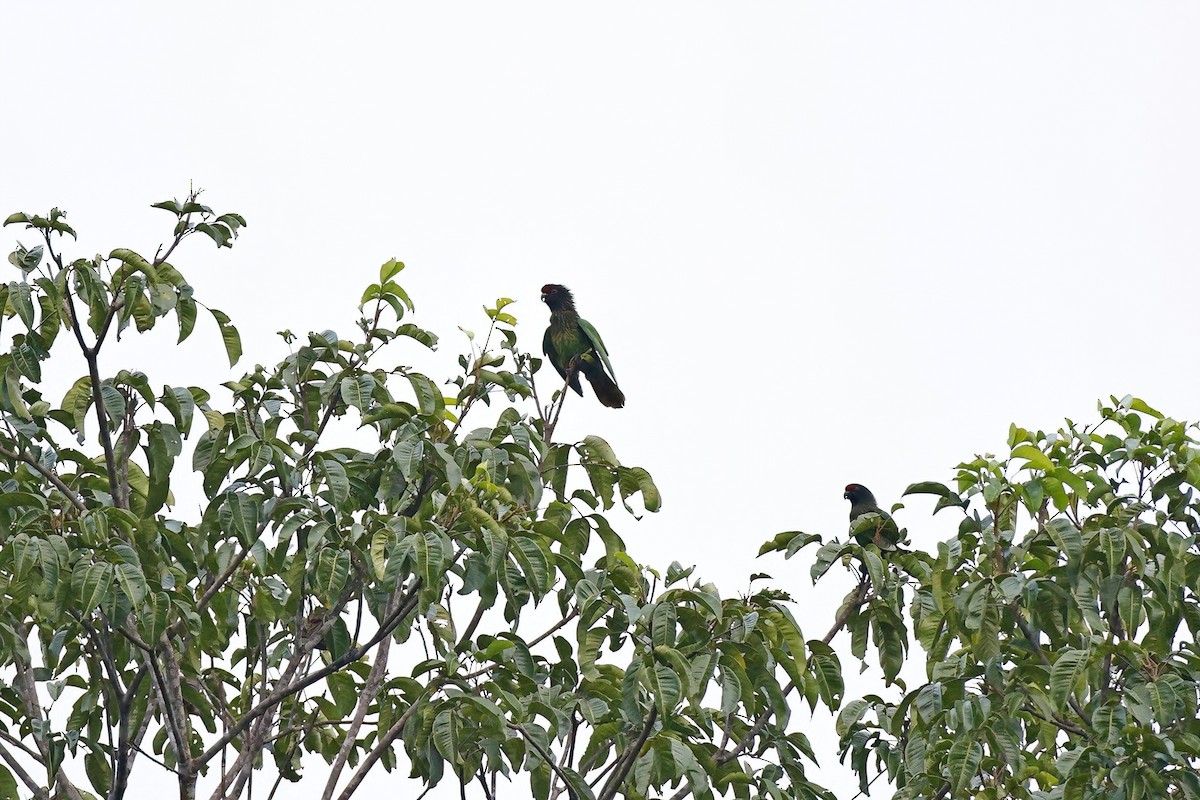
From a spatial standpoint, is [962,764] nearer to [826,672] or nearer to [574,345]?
[826,672]

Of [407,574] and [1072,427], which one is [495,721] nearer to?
[407,574]

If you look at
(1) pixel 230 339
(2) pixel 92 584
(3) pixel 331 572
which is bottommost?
(2) pixel 92 584

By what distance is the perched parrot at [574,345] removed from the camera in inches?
288

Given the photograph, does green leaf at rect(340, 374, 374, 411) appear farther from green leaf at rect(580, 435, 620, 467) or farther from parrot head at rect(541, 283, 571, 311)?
parrot head at rect(541, 283, 571, 311)

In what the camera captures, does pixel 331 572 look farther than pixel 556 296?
No

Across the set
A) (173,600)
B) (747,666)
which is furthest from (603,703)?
(173,600)

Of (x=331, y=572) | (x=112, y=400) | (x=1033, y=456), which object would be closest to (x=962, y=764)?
(x=1033, y=456)

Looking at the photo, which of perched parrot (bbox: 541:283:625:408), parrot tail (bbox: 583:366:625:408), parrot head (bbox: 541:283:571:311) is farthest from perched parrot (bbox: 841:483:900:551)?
parrot head (bbox: 541:283:571:311)

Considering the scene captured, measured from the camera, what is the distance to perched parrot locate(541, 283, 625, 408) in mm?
7328

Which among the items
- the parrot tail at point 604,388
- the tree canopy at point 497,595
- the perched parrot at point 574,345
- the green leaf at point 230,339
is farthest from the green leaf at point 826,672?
the parrot tail at point 604,388

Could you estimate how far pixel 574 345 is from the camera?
7586mm

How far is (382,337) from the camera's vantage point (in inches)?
181

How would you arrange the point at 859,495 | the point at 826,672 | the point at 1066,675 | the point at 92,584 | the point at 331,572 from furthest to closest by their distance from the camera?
1. the point at 859,495
2. the point at 826,672
3. the point at 1066,675
4. the point at 331,572
5. the point at 92,584

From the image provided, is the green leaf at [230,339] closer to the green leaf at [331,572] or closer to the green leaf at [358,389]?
the green leaf at [358,389]
